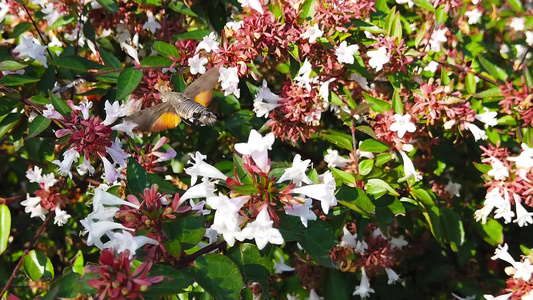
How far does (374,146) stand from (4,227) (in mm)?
1767

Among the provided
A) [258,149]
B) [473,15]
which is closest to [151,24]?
[258,149]

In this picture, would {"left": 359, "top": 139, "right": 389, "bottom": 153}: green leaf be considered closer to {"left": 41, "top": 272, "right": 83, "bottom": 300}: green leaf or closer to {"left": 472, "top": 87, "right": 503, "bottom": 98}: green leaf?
{"left": 472, "top": 87, "right": 503, "bottom": 98}: green leaf

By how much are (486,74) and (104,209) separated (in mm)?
2130

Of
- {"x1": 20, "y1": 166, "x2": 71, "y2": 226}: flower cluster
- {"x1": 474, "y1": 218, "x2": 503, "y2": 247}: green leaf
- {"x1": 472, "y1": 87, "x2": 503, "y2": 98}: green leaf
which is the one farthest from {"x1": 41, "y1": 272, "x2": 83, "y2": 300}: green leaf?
{"x1": 474, "y1": 218, "x2": 503, "y2": 247}: green leaf

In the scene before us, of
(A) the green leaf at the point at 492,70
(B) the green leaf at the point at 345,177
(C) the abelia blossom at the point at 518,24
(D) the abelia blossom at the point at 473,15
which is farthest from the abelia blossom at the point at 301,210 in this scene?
(C) the abelia blossom at the point at 518,24

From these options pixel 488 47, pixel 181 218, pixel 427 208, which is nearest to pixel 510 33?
pixel 488 47

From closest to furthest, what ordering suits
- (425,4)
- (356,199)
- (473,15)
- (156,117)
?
(356,199), (156,117), (425,4), (473,15)

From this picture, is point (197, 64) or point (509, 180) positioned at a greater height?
point (197, 64)

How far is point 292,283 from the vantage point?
279cm

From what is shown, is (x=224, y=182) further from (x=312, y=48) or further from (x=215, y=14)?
(x=215, y=14)

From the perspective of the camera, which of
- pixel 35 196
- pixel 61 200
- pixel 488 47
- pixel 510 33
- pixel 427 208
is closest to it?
pixel 427 208

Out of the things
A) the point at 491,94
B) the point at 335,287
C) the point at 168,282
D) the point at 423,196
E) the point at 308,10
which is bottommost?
the point at 335,287

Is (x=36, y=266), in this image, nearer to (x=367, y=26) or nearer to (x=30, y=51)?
(x=30, y=51)

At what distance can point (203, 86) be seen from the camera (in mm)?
2309
